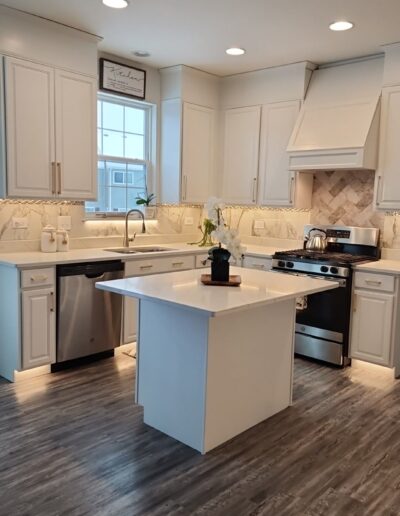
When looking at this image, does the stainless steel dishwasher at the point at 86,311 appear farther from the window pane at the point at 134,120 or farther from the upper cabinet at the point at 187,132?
the window pane at the point at 134,120

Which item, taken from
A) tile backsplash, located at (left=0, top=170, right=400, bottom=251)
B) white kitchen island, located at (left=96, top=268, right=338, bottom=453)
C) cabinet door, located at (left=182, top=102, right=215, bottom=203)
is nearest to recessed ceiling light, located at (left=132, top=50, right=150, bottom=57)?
cabinet door, located at (left=182, top=102, right=215, bottom=203)

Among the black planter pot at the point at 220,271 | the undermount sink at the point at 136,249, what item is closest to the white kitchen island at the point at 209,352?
the black planter pot at the point at 220,271

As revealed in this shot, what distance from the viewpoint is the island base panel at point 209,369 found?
2.57 m

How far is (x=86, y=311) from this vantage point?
→ 3791 mm

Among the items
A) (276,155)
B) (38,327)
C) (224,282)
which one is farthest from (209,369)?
(276,155)

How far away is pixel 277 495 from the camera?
2250 mm

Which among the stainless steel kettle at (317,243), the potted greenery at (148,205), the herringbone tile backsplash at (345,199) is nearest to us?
the herringbone tile backsplash at (345,199)

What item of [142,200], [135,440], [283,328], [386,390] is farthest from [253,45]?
[135,440]

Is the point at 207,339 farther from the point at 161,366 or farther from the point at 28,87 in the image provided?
the point at 28,87

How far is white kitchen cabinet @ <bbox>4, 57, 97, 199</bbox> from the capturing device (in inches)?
138

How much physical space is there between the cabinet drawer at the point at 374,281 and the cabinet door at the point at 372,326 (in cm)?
5

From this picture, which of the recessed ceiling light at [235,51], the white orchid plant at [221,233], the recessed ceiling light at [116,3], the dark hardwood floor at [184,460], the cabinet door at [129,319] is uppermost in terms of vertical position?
the recessed ceiling light at [235,51]

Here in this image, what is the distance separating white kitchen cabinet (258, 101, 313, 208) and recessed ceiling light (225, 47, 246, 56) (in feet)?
2.22

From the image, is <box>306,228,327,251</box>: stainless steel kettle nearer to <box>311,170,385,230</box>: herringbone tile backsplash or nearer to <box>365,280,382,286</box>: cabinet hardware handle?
<box>311,170,385,230</box>: herringbone tile backsplash
